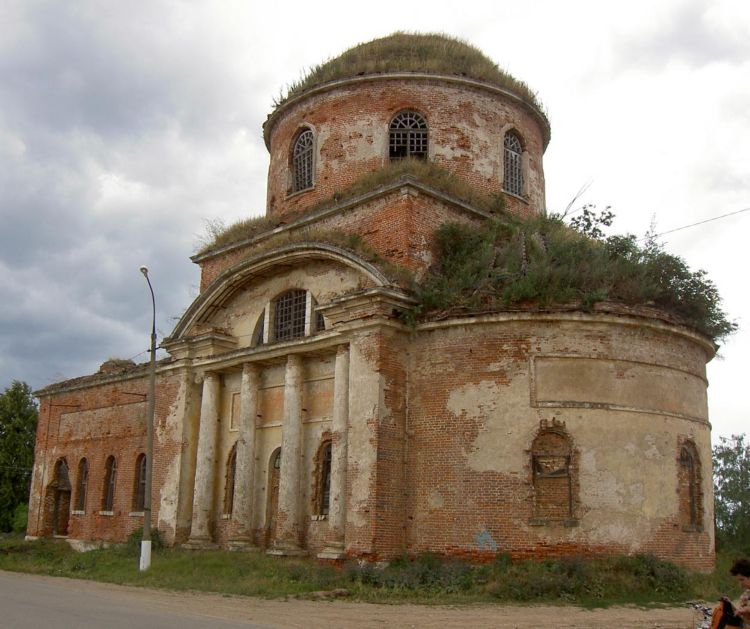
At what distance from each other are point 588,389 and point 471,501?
116 inches

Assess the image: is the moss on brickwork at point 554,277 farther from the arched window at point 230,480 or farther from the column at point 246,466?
the arched window at point 230,480

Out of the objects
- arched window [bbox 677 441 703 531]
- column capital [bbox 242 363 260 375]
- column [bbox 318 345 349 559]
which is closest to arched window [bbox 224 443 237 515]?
column capital [bbox 242 363 260 375]

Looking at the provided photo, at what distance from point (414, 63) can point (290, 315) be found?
727 centimetres

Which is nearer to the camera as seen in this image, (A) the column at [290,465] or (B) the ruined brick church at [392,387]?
(B) the ruined brick church at [392,387]

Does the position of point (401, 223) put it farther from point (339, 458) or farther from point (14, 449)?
point (14, 449)

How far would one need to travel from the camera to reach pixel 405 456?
15602 millimetres

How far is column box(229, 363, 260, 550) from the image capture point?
1783cm

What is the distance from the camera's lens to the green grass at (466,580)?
13023 mm

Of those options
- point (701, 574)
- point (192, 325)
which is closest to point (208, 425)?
point (192, 325)

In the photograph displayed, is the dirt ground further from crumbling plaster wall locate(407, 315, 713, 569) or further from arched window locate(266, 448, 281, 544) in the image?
arched window locate(266, 448, 281, 544)

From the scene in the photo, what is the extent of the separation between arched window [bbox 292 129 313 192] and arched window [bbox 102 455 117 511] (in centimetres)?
957

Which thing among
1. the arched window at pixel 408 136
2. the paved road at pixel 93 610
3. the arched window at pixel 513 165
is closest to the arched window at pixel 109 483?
the paved road at pixel 93 610

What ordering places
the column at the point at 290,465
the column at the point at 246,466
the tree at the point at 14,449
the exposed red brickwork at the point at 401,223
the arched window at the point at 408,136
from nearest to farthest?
the column at the point at 290,465
the exposed red brickwork at the point at 401,223
the column at the point at 246,466
the arched window at the point at 408,136
the tree at the point at 14,449

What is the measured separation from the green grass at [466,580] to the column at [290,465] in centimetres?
53
